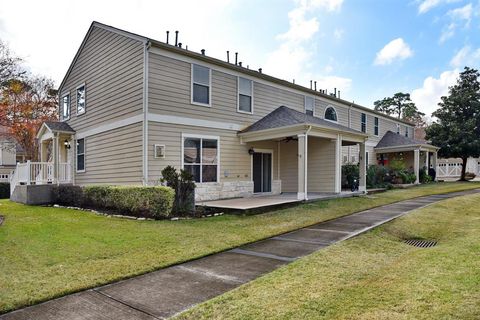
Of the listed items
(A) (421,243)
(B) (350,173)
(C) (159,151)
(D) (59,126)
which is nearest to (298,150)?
(B) (350,173)

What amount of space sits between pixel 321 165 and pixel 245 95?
4.79 meters

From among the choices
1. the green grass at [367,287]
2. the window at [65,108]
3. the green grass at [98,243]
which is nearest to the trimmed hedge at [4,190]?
the window at [65,108]

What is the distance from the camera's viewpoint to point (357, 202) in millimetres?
11664

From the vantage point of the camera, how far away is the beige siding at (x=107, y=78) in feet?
37.1

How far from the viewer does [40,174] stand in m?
13.4

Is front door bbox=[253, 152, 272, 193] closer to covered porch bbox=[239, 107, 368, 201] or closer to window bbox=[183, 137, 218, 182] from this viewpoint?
covered porch bbox=[239, 107, 368, 201]

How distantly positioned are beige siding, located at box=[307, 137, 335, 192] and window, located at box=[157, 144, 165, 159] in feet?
24.4

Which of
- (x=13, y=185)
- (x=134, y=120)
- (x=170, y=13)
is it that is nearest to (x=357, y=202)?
(x=134, y=120)

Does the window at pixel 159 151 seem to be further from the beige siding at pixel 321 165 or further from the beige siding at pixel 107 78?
the beige siding at pixel 321 165

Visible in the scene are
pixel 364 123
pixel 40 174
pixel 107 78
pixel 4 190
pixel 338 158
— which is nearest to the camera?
pixel 107 78

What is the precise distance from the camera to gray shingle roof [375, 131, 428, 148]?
72.9 feet

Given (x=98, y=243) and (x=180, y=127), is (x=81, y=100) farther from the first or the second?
(x=98, y=243)

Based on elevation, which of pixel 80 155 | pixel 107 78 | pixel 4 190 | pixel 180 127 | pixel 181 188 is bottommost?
pixel 4 190

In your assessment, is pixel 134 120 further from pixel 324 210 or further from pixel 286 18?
pixel 286 18
